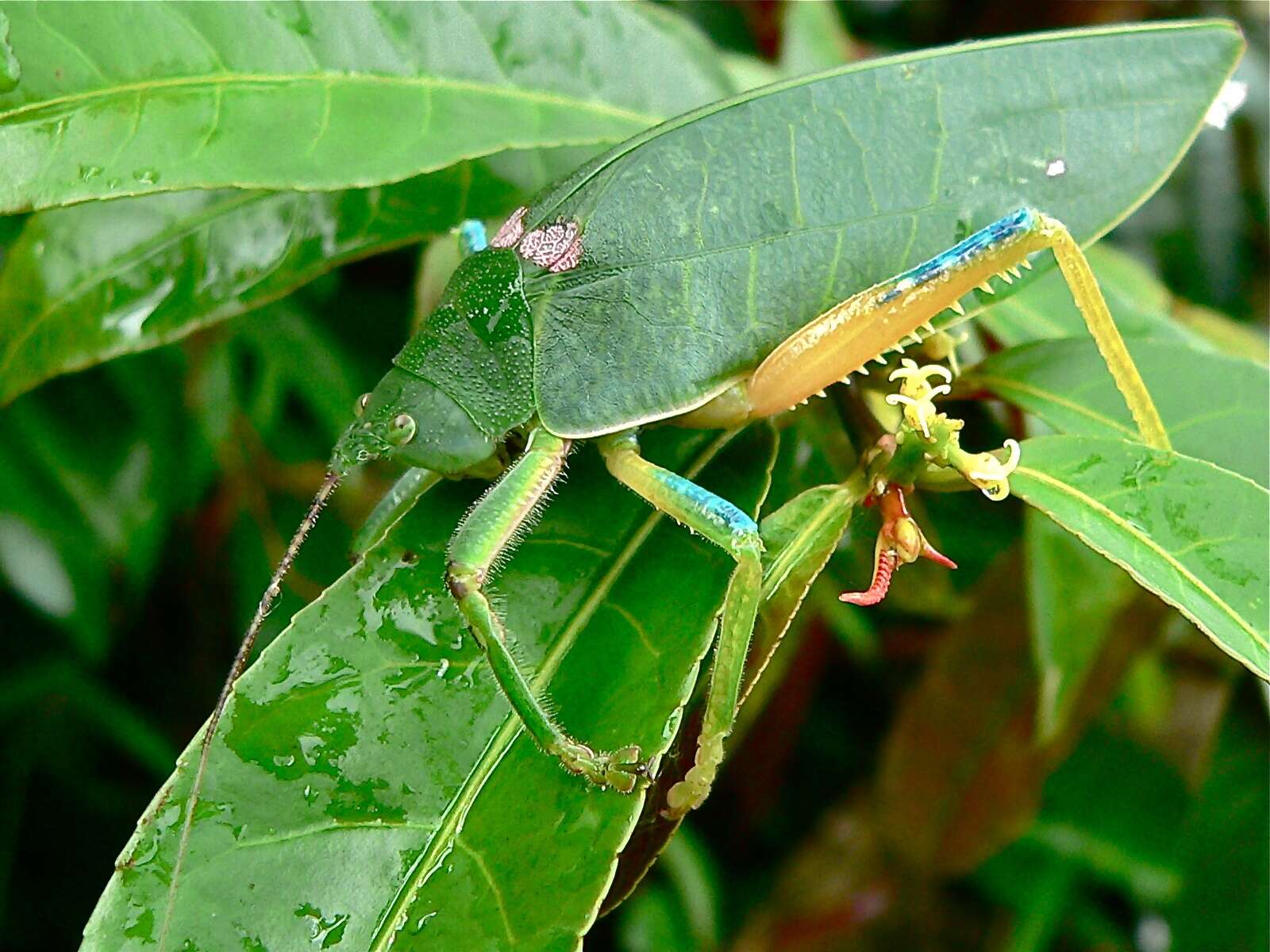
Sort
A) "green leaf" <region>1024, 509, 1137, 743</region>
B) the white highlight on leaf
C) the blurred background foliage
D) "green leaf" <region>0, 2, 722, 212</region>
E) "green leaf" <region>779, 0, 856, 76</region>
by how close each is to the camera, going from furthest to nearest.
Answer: "green leaf" <region>779, 0, 856, 76</region> → the blurred background foliage → "green leaf" <region>1024, 509, 1137, 743</region> → the white highlight on leaf → "green leaf" <region>0, 2, 722, 212</region>

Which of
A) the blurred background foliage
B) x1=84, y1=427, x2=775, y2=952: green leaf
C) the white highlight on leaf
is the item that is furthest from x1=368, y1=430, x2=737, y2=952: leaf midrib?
the white highlight on leaf

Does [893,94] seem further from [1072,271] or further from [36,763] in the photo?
[36,763]

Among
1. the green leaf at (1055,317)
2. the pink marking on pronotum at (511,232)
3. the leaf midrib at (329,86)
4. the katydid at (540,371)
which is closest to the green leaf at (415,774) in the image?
the katydid at (540,371)

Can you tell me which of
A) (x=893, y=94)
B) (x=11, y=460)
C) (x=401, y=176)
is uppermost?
(x=401, y=176)

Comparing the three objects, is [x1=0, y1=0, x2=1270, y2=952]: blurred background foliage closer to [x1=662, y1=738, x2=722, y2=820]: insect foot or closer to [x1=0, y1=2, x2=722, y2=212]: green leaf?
[x1=0, y1=2, x2=722, y2=212]: green leaf

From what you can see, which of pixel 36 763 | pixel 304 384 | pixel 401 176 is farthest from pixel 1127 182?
pixel 36 763
